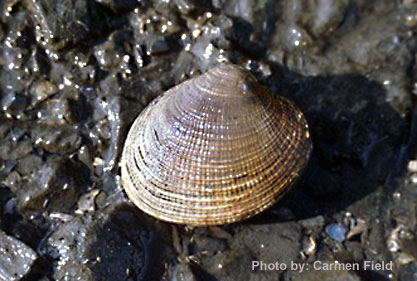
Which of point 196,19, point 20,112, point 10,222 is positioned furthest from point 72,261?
point 196,19

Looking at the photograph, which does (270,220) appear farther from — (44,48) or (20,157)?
(44,48)

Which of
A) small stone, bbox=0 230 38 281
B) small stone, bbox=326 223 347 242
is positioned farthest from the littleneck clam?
small stone, bbox=0 230 38 281

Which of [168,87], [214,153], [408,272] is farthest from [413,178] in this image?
[168,87]

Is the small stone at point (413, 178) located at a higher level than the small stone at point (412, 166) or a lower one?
lower

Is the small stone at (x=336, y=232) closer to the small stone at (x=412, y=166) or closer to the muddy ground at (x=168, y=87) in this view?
the muddy ground at (x=168, y=87)

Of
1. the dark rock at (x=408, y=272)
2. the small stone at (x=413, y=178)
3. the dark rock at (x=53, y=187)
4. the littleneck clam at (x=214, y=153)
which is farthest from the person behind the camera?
the small stone at (x=413, y=178)

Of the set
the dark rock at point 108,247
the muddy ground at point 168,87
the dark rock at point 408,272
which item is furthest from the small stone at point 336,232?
the dark rock at point 108,247

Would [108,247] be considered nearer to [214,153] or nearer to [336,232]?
[214,153]
